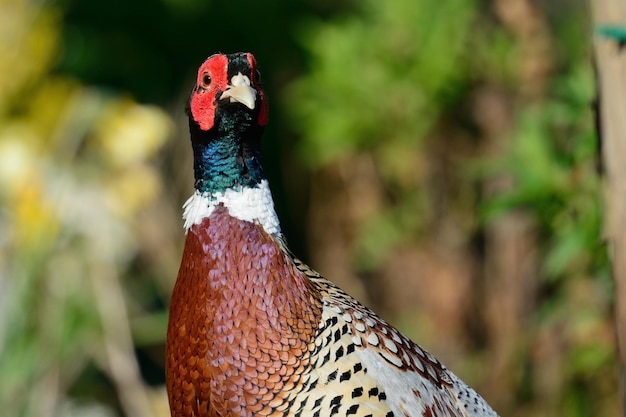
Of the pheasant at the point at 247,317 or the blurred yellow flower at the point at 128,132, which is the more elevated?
the blurred yellow flower at the point at 128,132

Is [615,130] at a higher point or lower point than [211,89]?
lower

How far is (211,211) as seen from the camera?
8.63 ft

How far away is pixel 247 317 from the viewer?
254 cm

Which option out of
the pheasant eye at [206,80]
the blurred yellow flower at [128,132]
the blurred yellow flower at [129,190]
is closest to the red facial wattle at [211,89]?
the pheasant eye at [206,80]

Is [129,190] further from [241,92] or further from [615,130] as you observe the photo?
[615,130]

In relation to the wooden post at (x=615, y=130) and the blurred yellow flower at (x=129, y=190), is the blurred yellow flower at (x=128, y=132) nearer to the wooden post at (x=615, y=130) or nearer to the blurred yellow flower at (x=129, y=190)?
the blurred yellow flower at (x=129, y=190)

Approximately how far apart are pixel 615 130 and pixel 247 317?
1.39m

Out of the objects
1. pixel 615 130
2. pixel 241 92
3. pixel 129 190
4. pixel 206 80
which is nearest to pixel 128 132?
pixel 129 190

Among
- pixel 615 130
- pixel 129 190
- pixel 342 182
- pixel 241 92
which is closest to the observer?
pixel 241 92

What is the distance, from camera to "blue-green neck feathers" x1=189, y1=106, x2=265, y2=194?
255 cm

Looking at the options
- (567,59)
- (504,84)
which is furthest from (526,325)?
(567,59)

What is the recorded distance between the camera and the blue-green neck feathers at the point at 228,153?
2547 millimetres

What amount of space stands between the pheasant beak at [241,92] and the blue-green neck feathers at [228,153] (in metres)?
0.05

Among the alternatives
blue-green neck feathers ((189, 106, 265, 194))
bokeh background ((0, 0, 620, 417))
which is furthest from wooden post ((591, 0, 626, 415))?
blue-green neck feathers ((189, 106, 265, 194))
